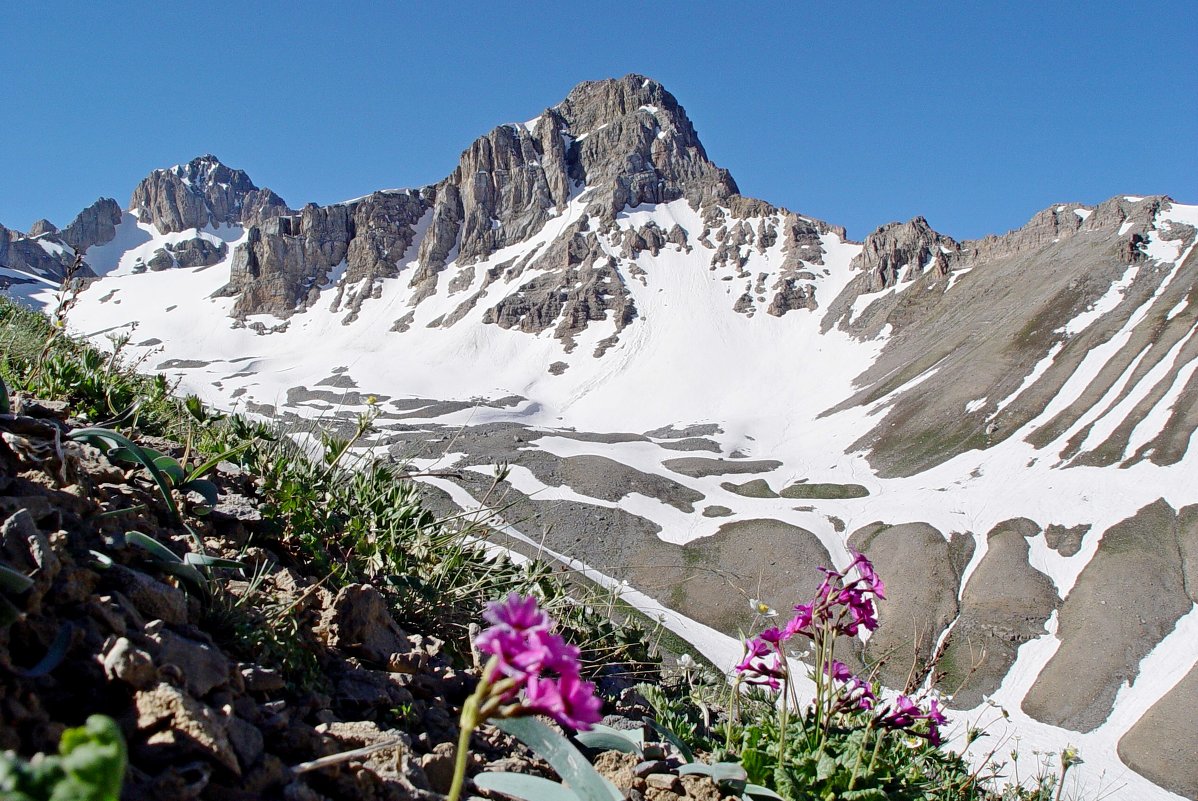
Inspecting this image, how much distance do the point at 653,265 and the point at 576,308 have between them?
79.6 feet

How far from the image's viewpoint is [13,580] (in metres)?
1.80

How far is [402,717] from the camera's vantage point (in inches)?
111

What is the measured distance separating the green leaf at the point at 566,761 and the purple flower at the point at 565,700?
660mm

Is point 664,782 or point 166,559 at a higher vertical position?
point 166,559

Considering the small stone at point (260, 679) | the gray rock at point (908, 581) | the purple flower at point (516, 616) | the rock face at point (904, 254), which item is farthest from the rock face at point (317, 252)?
the purple flower at point (516, 616)

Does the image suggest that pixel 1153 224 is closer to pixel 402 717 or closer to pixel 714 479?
pixel 714 479

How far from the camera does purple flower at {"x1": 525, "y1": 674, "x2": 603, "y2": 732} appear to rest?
1.48 m

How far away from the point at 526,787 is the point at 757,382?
114615mm

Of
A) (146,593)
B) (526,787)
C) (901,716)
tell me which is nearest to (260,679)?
(146,593)

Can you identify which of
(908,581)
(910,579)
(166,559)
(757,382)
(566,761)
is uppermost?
(757,382)

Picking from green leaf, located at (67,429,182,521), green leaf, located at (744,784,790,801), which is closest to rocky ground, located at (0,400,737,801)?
green leaf, located at (67,429,182,521)

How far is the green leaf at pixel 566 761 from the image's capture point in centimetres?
211

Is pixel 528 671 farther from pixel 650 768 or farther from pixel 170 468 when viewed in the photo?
pixel 170 468

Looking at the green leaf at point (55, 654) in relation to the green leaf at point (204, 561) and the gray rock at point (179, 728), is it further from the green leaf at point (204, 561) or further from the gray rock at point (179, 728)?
the green leaf at point (204, 561)
